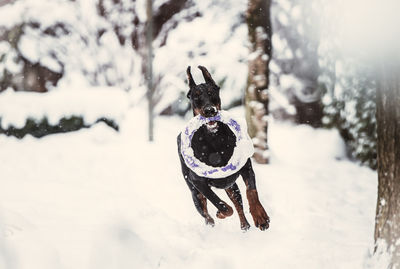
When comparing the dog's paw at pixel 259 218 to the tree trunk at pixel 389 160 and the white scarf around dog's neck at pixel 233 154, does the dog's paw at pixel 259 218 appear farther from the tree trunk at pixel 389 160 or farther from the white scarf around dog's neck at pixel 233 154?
the tree trunk at pixel 389 160

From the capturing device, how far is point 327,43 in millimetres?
9953

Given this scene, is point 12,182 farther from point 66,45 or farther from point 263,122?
point 66,45

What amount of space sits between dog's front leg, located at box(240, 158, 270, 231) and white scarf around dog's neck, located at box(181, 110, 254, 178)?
172 millimetres

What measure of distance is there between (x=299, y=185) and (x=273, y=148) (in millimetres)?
2428

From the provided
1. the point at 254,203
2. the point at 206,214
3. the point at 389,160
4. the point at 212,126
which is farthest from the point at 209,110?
the point at 389,160

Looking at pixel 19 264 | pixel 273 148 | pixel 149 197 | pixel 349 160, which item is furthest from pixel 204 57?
pixel 19 264

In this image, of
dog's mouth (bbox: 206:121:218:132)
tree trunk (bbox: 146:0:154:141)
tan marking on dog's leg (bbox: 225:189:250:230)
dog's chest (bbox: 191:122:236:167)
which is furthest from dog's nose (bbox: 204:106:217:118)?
tree trunk (bbox: 146:0:154:141)

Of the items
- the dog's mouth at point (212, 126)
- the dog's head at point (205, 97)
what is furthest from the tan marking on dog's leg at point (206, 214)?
the dog's head at point (205, 97)

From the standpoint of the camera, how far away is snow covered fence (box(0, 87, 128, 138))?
10242 millimetres

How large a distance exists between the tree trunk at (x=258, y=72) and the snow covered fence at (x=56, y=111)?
3959 mm

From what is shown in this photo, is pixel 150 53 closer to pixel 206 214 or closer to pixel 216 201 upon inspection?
pixel 206 214

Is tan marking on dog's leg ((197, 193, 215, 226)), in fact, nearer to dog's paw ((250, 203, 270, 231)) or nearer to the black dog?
the black dog

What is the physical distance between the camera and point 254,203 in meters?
3.02

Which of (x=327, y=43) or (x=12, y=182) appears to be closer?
(x=12, y=182)
